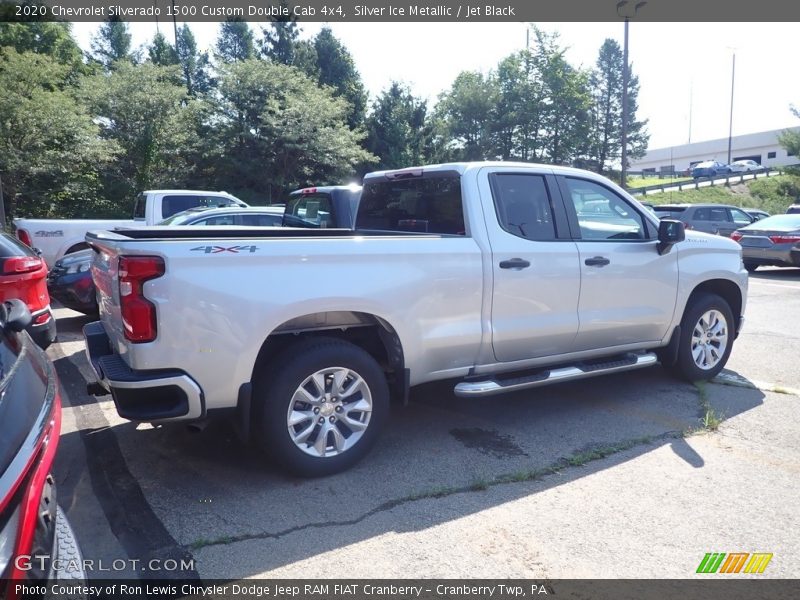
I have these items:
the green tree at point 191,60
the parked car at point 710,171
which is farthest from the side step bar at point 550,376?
the parked car at point 710,171

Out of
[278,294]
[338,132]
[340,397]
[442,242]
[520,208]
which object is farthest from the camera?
[338,132]

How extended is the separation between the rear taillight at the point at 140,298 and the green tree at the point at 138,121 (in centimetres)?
2299

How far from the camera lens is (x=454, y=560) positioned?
3.07m

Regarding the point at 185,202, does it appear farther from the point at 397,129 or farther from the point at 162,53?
the point at 162,53

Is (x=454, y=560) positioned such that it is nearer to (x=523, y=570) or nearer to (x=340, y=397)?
(x=523, y=570)

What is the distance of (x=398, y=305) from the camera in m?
4.13

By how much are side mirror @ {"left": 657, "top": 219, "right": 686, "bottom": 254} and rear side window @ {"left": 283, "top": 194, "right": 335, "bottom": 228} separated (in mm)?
3975

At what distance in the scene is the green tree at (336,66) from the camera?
36.0 meters

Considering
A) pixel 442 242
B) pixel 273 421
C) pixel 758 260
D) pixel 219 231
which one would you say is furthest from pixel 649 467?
pixel 758 260

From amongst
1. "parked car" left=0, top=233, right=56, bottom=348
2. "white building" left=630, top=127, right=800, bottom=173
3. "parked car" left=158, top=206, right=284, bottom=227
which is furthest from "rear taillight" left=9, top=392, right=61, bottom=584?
"white building" left=630, top=127, right=800, bottom=173

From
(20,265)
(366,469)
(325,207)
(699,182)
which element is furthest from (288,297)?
(699,182)

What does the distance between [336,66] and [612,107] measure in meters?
34.1

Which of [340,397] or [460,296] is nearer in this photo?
[340,397]

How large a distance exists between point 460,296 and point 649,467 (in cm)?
168
